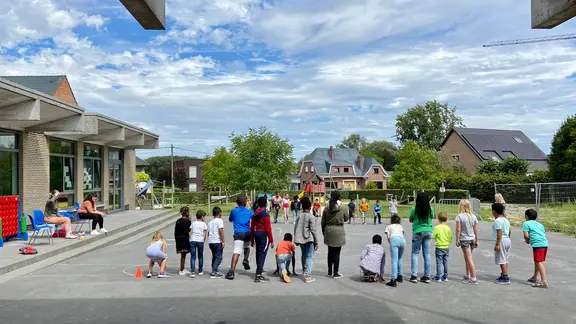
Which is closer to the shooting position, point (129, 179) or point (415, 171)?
point (129, 179)

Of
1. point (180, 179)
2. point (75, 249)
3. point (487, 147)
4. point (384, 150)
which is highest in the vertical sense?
point (384, 150)

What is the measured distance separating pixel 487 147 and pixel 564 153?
79.2 feet

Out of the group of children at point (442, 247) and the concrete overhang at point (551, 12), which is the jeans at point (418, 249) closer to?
the group of children at point (442, 247)

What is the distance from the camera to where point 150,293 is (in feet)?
27.8

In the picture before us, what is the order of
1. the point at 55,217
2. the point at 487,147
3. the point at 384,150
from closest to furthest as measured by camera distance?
the point at 55,217
the point at 487,147
the point at 384,150

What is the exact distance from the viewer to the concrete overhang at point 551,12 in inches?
190

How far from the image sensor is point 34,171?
721 inches

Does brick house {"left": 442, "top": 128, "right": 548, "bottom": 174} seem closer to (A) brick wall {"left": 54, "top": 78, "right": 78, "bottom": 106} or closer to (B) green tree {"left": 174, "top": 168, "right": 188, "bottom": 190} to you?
(B) green tree {"left": 174, "top": 168, "right": 188, "bottom": 190}

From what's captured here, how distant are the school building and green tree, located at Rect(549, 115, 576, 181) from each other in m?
35.7

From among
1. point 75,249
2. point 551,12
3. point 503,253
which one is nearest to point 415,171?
point 75,249

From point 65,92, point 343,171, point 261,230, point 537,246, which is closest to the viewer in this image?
point 537,246

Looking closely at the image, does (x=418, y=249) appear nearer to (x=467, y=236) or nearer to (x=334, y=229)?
(x=467, y=236)

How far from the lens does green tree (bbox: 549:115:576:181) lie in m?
44.9

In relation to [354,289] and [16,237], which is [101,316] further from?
[16,237]
